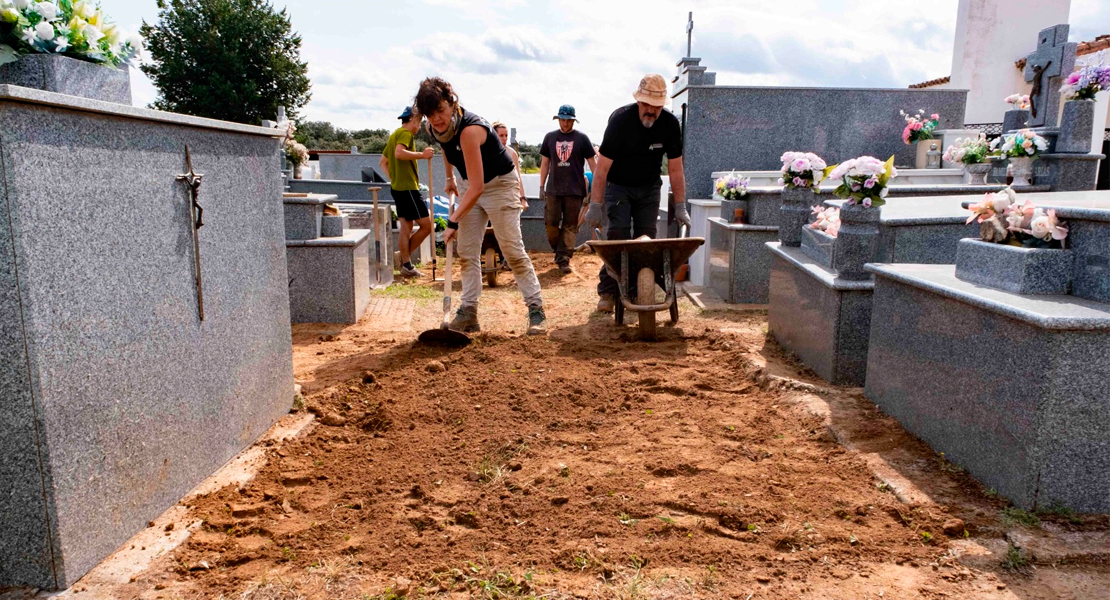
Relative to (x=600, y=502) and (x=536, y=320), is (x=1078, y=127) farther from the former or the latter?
(x=600, y=502)

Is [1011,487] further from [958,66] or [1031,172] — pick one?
[958,66]

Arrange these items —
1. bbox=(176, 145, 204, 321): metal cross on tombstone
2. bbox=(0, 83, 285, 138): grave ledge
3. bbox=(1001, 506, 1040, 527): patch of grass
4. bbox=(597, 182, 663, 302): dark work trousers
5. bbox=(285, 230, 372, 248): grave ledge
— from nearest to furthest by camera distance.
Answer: bbox=(0, 83, 285, 138): grave ledge
bbox=(1001, 506, 1040, 527): patch of grass
bbox=(176, 145, 204, 321): metal cross on tombstone
bbox=(285, 230, 372, 248): grave ledge
bbox=(597, 182, 663, 302): dark work trousers

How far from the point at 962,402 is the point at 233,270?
309cm

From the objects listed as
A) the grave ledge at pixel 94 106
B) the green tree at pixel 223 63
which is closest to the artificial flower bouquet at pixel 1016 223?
the grave ledge at pixel 94 106

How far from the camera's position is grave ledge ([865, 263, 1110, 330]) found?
2.59 m

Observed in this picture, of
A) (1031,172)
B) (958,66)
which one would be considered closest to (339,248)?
(1031,172)

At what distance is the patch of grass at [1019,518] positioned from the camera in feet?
8.74

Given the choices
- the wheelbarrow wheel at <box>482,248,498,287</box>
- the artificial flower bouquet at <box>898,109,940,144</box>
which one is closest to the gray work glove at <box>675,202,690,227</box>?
the wheelbarrow wheel at <box>482,248,498,287</box>

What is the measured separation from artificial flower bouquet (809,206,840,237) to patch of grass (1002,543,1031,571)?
115 inches

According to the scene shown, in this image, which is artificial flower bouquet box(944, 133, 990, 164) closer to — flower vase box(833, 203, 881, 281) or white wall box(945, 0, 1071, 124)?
flower vase box(833, 203, 881, 281)

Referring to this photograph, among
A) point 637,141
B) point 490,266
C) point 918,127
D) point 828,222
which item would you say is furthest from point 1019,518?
point 918,127

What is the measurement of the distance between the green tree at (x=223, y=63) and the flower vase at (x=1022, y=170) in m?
31.9

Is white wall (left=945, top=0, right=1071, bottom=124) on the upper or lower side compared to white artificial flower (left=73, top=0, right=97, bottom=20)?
upper

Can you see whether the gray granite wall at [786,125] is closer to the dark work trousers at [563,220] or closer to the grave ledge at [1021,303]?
the dark work trousers at [563,220]
